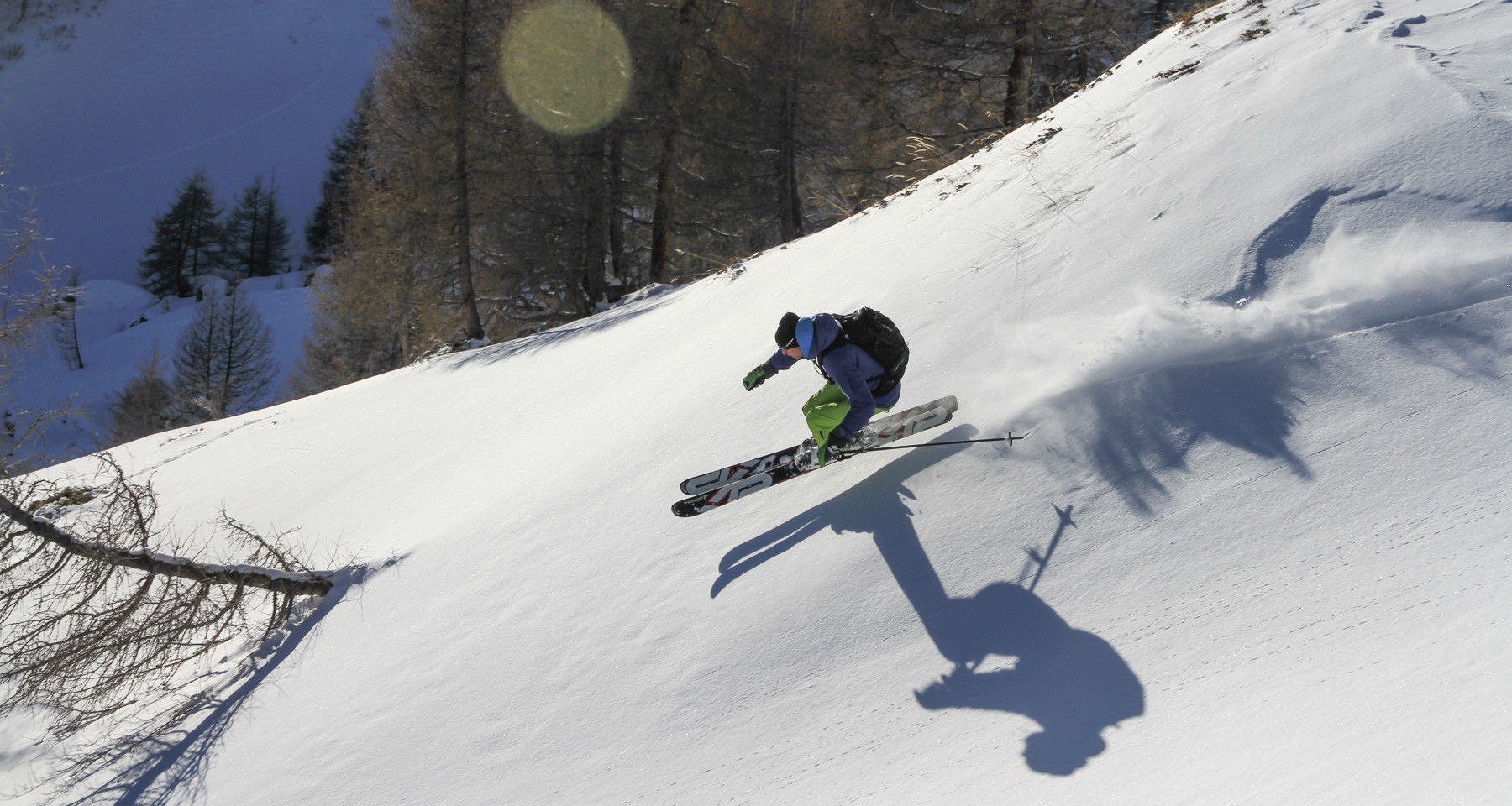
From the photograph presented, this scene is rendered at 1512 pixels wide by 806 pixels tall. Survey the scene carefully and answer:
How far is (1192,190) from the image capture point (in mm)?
6641

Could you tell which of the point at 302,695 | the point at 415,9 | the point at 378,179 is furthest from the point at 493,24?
the point at 302,695

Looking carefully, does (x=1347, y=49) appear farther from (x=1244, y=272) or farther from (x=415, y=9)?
(x=415, y=9)

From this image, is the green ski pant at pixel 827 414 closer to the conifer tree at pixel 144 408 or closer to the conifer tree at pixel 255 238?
the conifer tree at pixel 144 408

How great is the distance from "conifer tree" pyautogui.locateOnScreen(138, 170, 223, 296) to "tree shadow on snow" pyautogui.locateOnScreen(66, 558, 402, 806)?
5648cm

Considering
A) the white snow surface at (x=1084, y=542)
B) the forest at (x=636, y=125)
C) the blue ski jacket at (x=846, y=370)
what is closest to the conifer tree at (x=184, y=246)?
the forest at (x=636, y=125)

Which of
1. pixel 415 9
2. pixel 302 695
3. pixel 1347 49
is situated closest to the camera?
pixel 302 695

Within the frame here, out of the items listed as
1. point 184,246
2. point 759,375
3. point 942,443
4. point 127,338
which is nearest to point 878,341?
point 942,443

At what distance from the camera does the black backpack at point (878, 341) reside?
5.50m

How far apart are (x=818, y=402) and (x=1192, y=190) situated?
11.5 ft

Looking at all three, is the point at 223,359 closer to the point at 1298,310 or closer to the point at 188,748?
the point at 188,748

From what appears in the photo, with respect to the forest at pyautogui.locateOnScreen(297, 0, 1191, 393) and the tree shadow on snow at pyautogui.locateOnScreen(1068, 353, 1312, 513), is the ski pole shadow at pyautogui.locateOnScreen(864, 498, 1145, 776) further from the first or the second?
the forest at pyautogui.locateOnScreen(297, 0, 1191, 393)

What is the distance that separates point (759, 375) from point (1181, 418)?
2.80 meters

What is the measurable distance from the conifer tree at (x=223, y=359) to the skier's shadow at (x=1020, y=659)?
39.1m

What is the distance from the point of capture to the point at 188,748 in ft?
21.3
